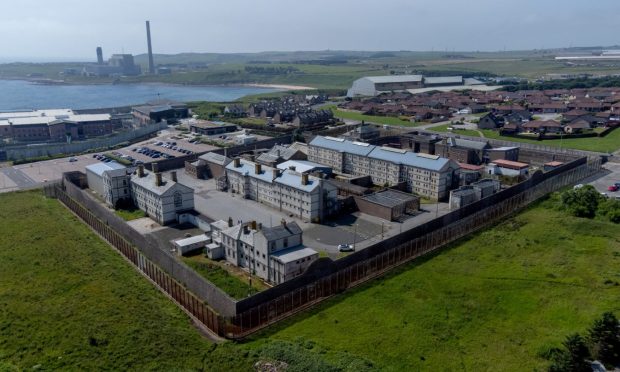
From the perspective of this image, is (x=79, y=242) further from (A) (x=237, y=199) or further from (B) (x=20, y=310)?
(A) (x=237, y=199)

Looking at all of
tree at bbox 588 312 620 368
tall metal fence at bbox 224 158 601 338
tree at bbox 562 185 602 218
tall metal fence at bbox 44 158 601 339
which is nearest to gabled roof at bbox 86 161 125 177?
tall metal fence at bbox 44 158 601 339

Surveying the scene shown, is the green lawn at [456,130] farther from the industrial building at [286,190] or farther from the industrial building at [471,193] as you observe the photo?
the industrial building at [286,190]

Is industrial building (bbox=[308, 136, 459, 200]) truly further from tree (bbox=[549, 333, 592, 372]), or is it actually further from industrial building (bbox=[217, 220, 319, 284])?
tree (bbox=[549, 333, 592, 372])

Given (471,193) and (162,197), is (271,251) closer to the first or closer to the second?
(162,197)

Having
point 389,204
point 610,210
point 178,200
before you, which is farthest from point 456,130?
point 178,200

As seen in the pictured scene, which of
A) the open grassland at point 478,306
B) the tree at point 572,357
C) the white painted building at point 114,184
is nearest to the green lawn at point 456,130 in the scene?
the open grassland at point 478,306

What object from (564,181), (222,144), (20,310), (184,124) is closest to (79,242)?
(20,310)
